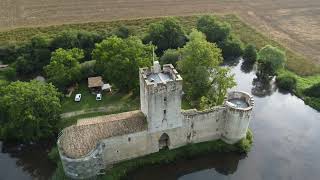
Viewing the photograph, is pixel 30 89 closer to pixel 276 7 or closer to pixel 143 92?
pixel 143 92

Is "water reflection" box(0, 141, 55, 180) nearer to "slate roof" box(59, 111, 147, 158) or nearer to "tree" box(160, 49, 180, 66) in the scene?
"slate roof" box(59, 111, 147, 158)

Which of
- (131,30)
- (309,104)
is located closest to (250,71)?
(309,104)

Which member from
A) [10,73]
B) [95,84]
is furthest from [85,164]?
[10,73]

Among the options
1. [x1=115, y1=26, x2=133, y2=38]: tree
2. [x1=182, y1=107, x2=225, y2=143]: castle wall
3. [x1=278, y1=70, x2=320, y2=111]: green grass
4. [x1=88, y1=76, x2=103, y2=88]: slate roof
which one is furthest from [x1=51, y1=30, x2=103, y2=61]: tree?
[x1=278, y1=70, x2=320, y2=111]: green grass

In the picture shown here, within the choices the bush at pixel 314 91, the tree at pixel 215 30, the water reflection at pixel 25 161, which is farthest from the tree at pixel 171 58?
the water reflection at pixel 25 161

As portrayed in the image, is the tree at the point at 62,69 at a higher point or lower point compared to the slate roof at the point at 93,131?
higher

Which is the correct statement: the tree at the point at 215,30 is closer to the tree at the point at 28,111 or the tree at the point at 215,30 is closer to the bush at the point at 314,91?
the bush at the point at 314,91

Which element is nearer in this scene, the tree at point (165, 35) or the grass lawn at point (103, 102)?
the grass lawn at point (103, 102)
